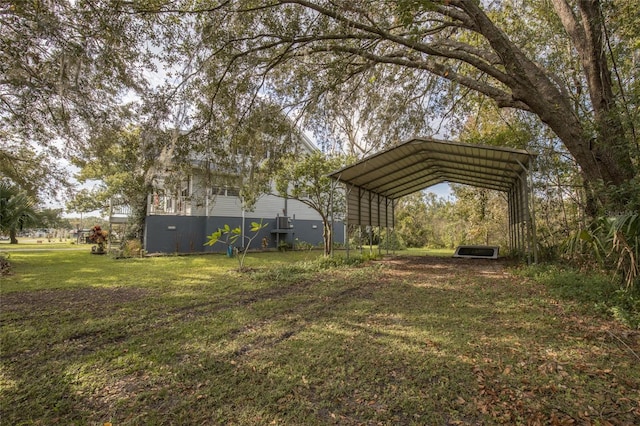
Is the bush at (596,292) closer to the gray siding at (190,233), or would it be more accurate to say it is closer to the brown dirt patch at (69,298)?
the brown dirt patch at (69,298)

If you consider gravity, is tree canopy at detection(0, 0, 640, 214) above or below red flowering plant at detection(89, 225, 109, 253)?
above

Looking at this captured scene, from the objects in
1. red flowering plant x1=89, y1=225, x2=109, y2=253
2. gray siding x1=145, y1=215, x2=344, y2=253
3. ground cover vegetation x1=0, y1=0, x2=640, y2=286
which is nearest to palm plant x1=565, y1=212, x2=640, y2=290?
ground cover vegetation x1=0, y1=0, x2=640, y2=286

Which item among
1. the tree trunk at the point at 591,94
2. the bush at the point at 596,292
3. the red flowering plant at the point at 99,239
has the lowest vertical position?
the bush at the point at 596,292

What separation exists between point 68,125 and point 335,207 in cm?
1094

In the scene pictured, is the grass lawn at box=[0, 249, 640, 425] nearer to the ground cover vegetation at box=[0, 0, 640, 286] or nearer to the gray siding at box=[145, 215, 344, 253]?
the ground cover vegetation at box=[0, 0, 640, 286]

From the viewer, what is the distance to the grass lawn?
7.50 ft

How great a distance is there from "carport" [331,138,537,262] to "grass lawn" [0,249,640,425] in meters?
4.09

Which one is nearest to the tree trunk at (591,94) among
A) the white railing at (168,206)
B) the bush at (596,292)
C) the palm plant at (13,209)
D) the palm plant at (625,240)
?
the palm plant at (625,240)

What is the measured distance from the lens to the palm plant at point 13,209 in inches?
382

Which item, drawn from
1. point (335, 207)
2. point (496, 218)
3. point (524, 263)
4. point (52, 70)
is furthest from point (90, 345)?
point (496, 218)

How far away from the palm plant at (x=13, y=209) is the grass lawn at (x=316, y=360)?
561 cm

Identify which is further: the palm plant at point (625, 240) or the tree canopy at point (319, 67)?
the tree canopy at point (319, 67)

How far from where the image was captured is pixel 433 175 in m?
13.5

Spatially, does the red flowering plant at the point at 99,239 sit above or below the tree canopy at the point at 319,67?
below
